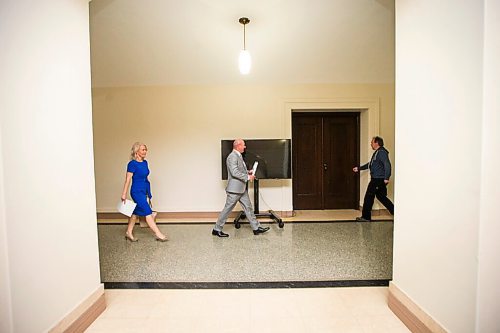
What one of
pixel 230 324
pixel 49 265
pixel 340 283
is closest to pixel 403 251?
pixel 340 283

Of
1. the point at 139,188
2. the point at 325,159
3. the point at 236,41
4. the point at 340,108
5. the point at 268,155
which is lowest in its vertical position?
the point at 139,188

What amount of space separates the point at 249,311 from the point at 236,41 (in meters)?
3.59

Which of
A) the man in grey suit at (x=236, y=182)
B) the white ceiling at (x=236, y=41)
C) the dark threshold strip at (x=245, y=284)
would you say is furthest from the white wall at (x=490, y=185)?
the man in grey suit at (x=236, y=182)

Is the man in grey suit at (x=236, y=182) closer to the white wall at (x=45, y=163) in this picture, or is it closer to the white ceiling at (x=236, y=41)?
the white ceiling at (x=236, y=41)

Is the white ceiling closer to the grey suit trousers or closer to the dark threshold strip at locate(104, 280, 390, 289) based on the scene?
the grey suit trousers

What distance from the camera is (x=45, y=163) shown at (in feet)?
5.32

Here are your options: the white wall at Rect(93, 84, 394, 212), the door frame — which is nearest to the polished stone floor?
the white wall at Rect(93, 84, 394, 212)

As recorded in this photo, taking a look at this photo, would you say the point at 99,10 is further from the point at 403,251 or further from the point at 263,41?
the point at 403,251

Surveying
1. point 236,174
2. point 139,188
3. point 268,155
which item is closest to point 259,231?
point 236,174

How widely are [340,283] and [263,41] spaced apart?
3.39m

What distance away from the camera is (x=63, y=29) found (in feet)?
5.92

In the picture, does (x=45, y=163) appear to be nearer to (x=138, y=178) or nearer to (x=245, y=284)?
(x=245, y=284)

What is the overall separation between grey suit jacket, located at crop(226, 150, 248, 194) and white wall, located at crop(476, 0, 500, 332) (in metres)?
2.82

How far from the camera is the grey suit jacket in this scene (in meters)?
3.86
